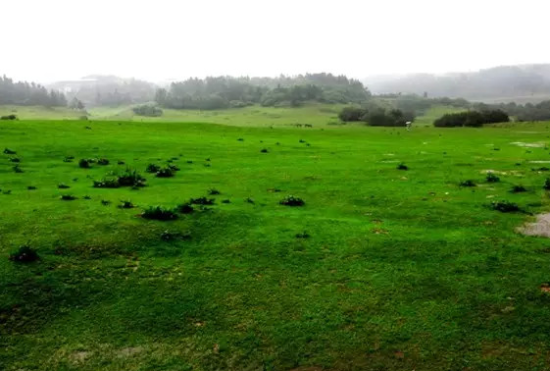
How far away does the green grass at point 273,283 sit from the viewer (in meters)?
14.0

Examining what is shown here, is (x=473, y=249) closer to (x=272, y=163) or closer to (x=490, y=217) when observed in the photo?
(x=490, y=217)

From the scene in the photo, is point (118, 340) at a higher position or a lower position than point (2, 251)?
lower

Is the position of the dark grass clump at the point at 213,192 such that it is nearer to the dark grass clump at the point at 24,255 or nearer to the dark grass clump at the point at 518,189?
the dark grass clump at the point at 24,255

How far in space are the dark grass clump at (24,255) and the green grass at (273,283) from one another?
0.27m

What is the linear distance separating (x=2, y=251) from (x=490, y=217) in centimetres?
2356

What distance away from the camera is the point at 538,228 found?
78.8ft

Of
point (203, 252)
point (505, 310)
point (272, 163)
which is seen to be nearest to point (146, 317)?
point (203, 252)

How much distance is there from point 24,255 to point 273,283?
956cm

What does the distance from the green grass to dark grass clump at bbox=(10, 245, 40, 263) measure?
0.27 metres

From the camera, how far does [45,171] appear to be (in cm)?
4000

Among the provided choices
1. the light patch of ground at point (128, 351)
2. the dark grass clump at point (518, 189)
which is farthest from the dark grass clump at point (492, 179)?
the light patch of ground at point (128, 351)

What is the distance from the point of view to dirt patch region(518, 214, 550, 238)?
23.2m

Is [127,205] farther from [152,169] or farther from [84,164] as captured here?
[84,164]

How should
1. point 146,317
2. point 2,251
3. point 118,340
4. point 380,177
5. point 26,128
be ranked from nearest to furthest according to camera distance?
1. point 118,340
2. point 146,317
3. point 2,251
4. point 380,177
5. point 26,128
